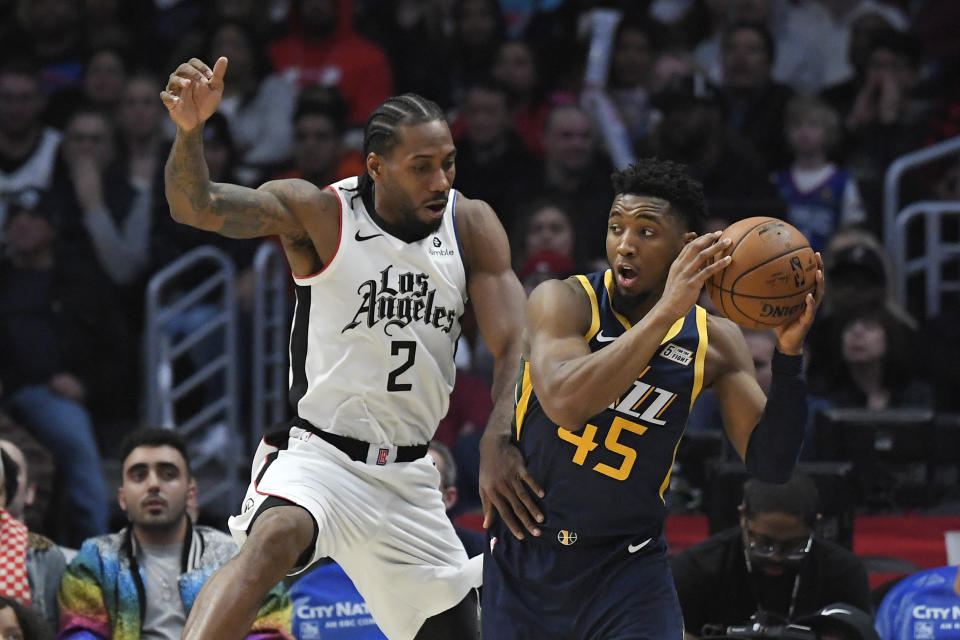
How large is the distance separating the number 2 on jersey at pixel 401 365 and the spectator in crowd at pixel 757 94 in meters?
5.07

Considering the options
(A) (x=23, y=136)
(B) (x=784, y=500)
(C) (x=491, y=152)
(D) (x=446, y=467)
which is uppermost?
(A) (x=23, y=136)

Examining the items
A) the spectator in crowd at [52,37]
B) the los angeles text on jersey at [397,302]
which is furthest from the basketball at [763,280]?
the spectator in crowd at [52,37]

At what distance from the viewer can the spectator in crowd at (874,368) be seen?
8.20 metres

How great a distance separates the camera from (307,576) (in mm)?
6762

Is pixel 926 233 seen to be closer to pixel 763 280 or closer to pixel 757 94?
pixel 757 94

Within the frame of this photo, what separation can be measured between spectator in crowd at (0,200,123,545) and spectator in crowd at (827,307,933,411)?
4.01 metres

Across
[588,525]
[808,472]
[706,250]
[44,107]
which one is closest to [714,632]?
[808,472]

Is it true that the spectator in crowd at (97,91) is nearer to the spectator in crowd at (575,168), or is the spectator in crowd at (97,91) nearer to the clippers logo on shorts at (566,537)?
the spectator in crowd at (575,168)

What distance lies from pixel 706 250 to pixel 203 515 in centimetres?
528

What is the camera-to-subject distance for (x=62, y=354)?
30.0 ft

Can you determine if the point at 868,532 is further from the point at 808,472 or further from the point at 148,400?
the point at 148,400

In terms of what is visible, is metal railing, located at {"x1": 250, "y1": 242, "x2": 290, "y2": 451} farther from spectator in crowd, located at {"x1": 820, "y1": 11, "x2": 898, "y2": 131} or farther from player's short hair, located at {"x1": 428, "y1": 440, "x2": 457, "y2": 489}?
spectator in crowd, located at {"x1": 820, "y1": 11, "x2": 898, "y2": 131}

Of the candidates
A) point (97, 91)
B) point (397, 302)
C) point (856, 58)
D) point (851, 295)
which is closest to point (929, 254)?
point (851, 295)

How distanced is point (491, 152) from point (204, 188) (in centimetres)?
502
